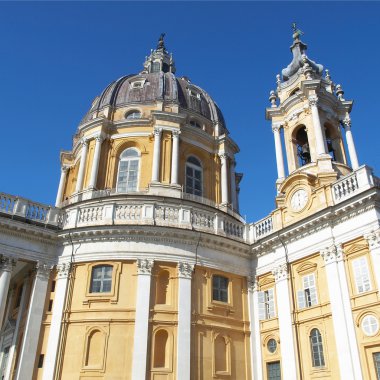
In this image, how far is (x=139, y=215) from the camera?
19.1 metres

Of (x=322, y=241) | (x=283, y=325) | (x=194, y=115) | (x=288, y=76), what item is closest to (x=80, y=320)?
(x=283, y=325)

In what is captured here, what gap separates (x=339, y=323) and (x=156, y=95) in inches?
698

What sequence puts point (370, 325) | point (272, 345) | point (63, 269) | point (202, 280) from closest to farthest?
point (370, 325) < point (63, 269) < point (272, 345) < point (202, 280)

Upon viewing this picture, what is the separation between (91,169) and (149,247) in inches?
306

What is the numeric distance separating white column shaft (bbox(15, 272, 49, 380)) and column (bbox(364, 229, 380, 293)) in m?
12.9

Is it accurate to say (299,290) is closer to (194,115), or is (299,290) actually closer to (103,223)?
(103,223)

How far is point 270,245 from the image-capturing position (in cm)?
1962

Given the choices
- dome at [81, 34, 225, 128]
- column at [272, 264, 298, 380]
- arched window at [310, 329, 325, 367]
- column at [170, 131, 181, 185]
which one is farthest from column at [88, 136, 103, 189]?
arched window at [310, 329, 325, 367]

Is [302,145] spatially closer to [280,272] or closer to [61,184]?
[280,272]

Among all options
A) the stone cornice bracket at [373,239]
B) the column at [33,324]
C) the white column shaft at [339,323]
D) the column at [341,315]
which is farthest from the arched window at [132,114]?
the stone cornice bracket at [373,239]

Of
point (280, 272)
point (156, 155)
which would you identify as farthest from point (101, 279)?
point (156, 155)

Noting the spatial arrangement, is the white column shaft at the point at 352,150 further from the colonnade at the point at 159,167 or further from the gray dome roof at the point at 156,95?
the gray dome roof at the point at 156,95

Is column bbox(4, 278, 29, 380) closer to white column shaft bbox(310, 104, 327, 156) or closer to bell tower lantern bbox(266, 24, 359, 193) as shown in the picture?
bell tower lantern bbox(266, 24, 359, 193)

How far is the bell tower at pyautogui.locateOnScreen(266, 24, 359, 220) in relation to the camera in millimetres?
20766
